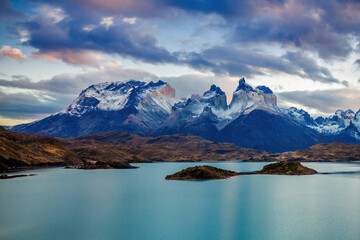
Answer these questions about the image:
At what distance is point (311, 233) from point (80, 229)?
145ft

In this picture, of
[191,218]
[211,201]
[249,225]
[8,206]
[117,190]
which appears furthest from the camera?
[117,190]

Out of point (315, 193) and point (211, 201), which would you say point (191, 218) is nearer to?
point (211, 201)

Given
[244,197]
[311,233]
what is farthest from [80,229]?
[244,197]

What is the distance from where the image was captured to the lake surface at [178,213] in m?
67.0

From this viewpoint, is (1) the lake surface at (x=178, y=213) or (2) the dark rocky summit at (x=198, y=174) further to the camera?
(2) the dark rocky summit at (x=198, y=174)

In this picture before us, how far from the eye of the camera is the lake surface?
6700 cm

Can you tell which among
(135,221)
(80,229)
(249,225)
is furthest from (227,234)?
(80,229)

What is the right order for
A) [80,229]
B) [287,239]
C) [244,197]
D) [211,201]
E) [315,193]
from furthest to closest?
[315,193], [244,197], [211,201], [80,229], [287,239]

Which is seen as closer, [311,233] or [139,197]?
[311,233]

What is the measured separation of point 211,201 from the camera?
10544 cm

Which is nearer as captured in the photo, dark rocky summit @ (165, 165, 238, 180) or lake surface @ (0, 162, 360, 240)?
lake surface @ (0, 162, 360, 240)

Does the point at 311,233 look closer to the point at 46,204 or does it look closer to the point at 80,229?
the point at 80,229

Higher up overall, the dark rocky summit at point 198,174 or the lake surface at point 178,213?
the dark rocky summit at point 198,174

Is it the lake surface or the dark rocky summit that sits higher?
the dark rocky summit
